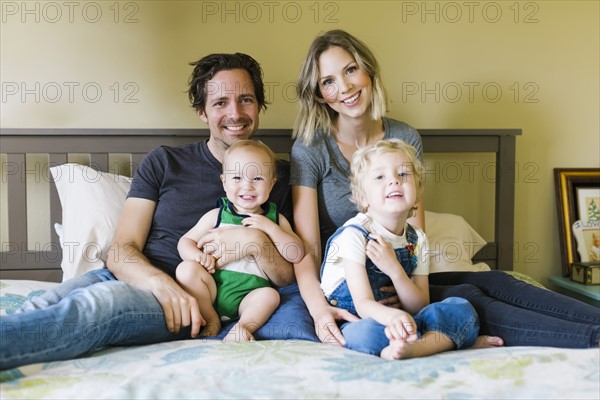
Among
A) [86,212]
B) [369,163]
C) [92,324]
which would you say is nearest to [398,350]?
[369,163]

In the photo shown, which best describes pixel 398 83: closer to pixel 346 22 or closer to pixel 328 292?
pixel 346 22

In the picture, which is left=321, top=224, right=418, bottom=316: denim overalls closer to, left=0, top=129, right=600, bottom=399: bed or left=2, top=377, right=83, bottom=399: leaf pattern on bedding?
left=0, top=129, right=600, bottom=399: bed

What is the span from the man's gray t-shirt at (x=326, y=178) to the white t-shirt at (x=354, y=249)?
0.25 m

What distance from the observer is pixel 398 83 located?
8.00 ft

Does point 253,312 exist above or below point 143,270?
below

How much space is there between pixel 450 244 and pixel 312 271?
27.2 inches

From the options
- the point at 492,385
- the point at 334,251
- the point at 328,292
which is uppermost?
the point at 334,251

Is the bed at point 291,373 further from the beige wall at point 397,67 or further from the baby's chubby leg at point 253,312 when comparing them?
the beige wall at point 397,67

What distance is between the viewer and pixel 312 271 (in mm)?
1651

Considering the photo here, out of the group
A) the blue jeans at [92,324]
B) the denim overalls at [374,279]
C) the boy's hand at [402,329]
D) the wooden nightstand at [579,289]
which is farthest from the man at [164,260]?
the wooden nightstand at [579,289]

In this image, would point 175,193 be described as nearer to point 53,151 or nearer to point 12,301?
point 12,301

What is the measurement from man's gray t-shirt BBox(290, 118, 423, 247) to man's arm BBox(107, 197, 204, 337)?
1.47 ft

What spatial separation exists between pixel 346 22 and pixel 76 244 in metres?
1.30

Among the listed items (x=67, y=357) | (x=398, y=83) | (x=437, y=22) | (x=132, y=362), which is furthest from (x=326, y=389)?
(x=437, y=22)
